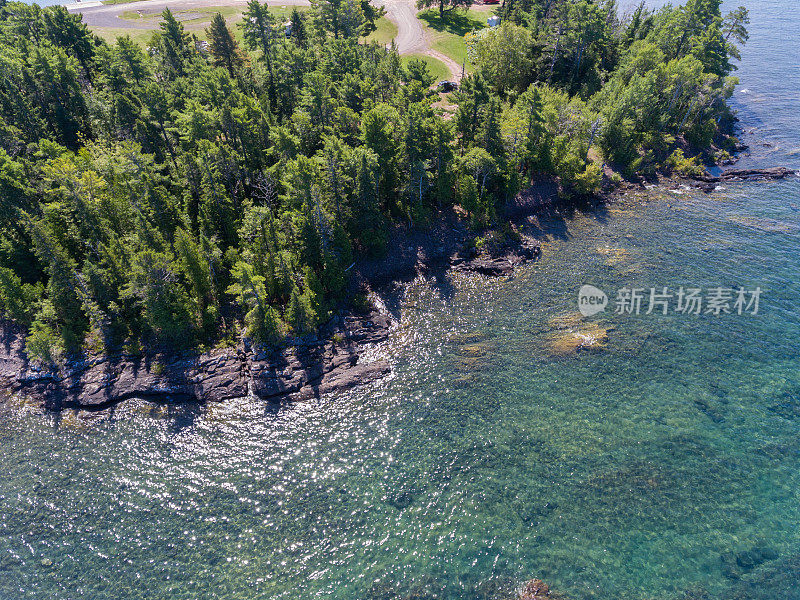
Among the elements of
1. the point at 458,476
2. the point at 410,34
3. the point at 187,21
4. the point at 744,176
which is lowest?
the point at 458,476

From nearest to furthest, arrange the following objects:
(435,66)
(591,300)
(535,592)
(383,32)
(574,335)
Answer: (535,592) → (574,335) → (591,300) → (435,66) → (383,32)

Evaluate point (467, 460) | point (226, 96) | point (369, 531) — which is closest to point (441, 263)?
point (467, 460)

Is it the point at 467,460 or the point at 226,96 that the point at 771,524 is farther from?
the point at 226,96

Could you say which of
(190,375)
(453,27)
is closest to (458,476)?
(190,375)

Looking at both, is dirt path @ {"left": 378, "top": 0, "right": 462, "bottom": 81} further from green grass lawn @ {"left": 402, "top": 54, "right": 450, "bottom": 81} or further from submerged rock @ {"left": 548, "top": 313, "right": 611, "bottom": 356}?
submerged rock @ {"left": 548, "top": 313, "right": 611, "bottom": 356}

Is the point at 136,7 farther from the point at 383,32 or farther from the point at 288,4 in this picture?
the point at 383,32

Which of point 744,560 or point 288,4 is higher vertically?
point 288,4
